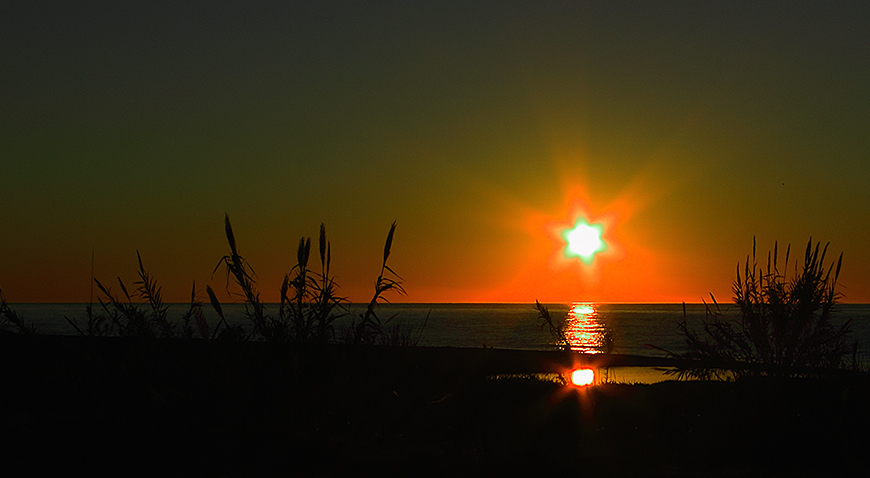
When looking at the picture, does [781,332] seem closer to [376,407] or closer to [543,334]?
[376,407]

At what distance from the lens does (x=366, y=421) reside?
318 inches

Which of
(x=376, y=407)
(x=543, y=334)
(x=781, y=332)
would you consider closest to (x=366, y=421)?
(x=376, y=407)

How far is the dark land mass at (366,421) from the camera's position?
6621 millimetres

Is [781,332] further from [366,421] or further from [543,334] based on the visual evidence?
[543,334]

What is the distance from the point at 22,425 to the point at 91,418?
71 centimetres

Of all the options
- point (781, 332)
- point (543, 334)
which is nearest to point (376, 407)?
point (781, 332)

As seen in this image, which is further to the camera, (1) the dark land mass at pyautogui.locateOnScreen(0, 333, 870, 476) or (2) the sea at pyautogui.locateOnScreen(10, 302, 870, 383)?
(2) the sea at pyautogui.locateOnScreen(10, 302, 870, 383)

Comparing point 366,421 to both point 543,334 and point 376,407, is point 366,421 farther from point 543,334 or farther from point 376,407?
point 543,334

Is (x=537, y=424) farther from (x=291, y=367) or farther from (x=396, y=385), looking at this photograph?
(x=291, y=367)

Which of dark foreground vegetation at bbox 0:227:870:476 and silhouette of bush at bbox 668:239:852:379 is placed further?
silhouette of bush at bbox 668:239:852:379

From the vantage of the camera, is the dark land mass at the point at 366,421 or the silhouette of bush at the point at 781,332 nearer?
the dark land mass at the point at 366,421

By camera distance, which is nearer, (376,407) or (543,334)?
(376,407)

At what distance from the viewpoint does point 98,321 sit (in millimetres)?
9812

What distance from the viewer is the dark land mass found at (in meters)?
6.62
